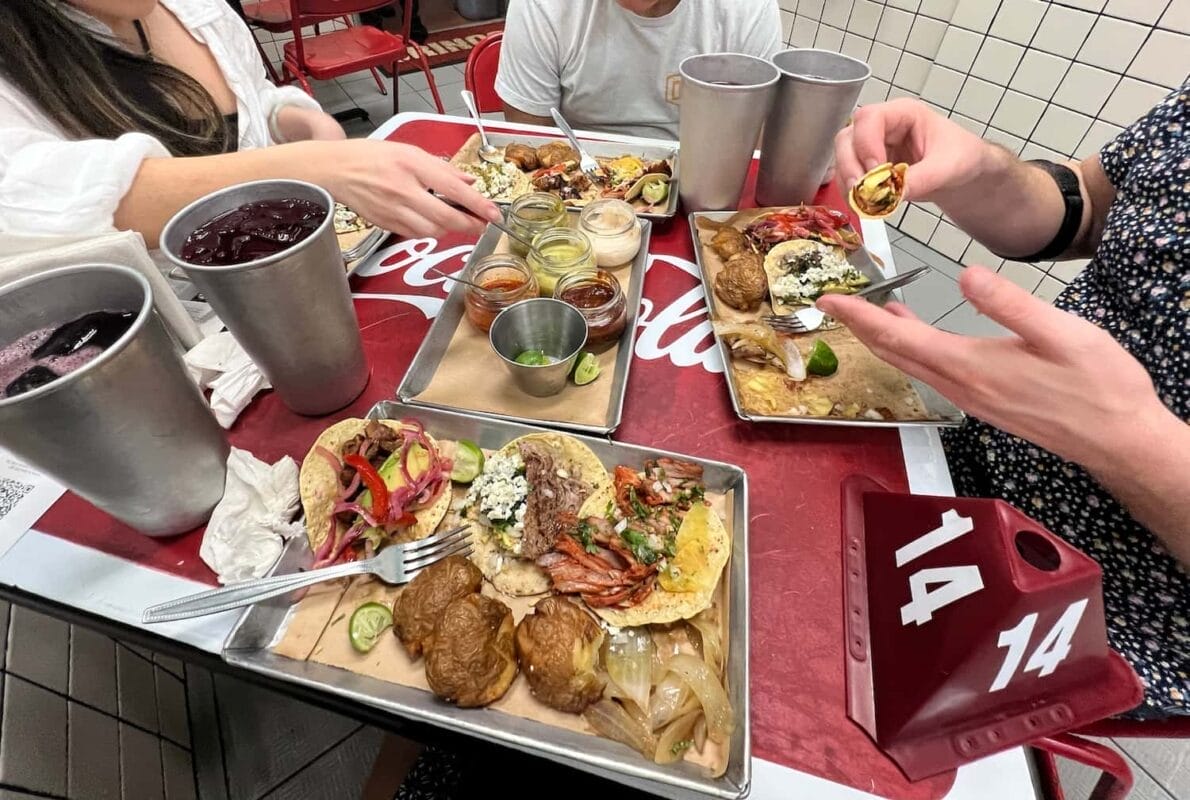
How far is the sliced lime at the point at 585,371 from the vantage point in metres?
1.58

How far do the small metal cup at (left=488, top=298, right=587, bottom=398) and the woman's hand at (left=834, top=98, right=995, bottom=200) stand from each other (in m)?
0.94

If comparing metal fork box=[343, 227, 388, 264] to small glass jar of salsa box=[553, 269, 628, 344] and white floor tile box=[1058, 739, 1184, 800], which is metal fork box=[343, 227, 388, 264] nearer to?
small glass jar of salsa box=[553, 269, 628, 344]

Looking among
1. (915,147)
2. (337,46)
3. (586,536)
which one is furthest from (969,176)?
(337,46)

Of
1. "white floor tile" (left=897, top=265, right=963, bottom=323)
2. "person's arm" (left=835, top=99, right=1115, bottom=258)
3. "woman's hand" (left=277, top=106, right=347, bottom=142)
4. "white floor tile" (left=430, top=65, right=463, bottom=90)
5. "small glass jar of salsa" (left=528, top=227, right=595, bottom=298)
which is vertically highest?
"person's arm" (left=835, top=99, right=1115, bottom=258)

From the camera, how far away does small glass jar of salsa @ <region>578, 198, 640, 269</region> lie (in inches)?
74.2

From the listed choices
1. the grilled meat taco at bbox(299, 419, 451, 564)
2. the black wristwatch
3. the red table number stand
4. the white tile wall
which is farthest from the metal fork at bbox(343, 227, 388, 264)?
the white tile wall

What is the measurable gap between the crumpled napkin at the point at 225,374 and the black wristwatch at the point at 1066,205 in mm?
2413

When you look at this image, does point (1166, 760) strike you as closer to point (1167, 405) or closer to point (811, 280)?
point (1167, 405)

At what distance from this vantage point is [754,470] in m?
1.43

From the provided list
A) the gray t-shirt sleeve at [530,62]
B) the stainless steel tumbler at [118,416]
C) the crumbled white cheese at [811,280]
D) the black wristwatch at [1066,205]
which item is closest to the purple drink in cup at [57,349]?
the stainless steel tumbler at [118,416]

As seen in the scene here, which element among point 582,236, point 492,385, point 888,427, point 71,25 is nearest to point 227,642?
point 492,385

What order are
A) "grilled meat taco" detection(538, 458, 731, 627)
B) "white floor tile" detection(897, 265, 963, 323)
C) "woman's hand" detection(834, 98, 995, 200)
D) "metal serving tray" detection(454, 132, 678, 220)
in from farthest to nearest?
1. "white floor tile" detection(897, 265, 963, 323)
2. "metal serving tray" detection(454, 132, 678, 220)
3. "woman's hand" detection(834, 98, 995, 200)
4. "grilled meat taco" detection(538, 458, 731, 627)

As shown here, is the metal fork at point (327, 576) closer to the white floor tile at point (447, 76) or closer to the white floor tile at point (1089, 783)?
the white floor tile at point (1089, 783)

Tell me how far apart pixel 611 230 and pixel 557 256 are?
8.9 inches
